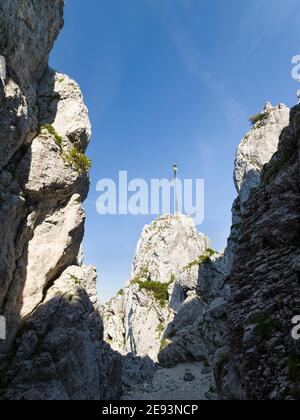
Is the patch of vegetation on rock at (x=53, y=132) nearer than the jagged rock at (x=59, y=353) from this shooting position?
No

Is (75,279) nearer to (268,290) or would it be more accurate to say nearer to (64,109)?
(64,109)

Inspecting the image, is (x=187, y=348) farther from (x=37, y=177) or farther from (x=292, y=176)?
(x=292, y=176)

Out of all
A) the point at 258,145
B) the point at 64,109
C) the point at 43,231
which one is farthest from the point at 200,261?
the point at 43,231

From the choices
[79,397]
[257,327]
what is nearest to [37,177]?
[79,397]

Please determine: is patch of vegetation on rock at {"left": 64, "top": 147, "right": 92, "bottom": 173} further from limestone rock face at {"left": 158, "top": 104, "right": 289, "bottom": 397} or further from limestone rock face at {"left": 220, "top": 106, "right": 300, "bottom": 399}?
limestone rock face at {"left": 158, "top": 104, "right": 289, "bottom": 397}

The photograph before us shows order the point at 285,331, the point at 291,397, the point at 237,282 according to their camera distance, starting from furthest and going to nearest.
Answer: the point at 237,282
the point at 285,331
the point at 291,397

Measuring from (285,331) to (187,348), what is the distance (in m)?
39.1

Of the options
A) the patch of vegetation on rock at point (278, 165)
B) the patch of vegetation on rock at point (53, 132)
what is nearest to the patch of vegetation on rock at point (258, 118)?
the patch of vegetation on rock at point (53, 132)

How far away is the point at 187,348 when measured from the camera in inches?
1900

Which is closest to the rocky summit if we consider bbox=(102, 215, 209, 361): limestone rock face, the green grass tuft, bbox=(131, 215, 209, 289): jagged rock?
bbox=(102, 215, 209, 361): limestone rock face

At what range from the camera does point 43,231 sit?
1195 inches

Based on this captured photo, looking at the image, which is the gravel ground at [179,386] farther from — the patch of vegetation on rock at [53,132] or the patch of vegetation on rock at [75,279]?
the patch of vegetation on rock at [53,132]

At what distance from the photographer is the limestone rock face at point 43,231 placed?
23.7 metres

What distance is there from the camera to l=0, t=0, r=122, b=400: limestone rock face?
23.7m
